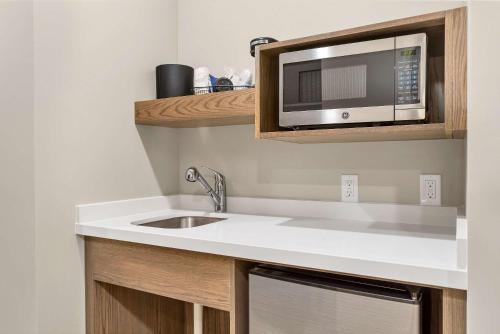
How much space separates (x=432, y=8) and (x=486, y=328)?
121cm

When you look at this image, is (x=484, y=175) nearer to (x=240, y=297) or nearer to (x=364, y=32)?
(x=364, y=32)

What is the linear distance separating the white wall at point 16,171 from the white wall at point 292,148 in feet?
2.73

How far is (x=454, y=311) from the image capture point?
2.87 ft

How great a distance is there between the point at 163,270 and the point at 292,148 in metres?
0.80

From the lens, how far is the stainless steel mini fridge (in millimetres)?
925

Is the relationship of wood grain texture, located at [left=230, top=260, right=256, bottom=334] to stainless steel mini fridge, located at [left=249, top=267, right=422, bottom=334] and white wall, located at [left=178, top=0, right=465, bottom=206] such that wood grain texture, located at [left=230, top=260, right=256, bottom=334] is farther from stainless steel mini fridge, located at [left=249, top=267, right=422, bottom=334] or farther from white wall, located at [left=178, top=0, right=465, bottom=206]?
white wall, located at [left=178, top=0, right=465, bottom=206]

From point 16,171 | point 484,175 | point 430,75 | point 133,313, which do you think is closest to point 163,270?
point 133,313

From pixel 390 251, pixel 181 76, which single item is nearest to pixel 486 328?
pixel 390 251

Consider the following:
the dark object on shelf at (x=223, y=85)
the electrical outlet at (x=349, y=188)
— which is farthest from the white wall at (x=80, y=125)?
the electrical outlet at (x=349, y=188)

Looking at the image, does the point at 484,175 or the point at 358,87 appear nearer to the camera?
the point at 484,175

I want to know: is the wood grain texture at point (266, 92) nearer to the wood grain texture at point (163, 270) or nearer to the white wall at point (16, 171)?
the wood grain texture at point (163, 270)

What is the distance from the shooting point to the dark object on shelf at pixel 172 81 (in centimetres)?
181

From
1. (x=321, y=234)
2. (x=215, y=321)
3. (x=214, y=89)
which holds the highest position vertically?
(x=214, y=89)

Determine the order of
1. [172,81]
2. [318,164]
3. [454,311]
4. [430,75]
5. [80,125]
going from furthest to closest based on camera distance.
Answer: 1. [172,81]
2. [318,164]
3. [80,125]
4. [430,75]
5. [454,311]
